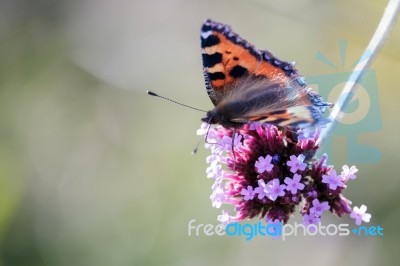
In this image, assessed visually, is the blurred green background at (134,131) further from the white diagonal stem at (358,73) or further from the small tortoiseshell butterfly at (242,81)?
the white diagonal stem at (358,73)

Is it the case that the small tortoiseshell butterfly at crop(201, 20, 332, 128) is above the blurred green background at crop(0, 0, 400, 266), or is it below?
above

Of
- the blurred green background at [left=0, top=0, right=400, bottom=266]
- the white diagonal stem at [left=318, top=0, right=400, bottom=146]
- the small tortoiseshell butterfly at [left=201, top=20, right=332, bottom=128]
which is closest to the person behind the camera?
the white diagonal stem at [left=318, top=0, right=400, bottom=146]

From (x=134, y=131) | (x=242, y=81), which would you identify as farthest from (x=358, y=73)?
(x=134, y=131)

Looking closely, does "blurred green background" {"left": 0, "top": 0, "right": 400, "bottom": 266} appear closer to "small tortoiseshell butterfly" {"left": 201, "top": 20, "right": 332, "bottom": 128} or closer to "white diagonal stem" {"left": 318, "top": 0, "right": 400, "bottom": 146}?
"small tortoiseshell butterfly" {"left": 201, "top": 20, "right": 332, "bottom": 128}

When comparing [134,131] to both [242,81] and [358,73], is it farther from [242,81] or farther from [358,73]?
[358,73]

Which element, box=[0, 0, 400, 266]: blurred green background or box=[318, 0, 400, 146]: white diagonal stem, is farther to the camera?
box=[0, 0, 400, 266]: blurred green background

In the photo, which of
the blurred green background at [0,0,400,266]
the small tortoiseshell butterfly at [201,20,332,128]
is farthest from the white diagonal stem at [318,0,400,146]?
the blurred green background at [0,0,400,266]

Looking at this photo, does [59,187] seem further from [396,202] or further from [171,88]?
[396,202]
